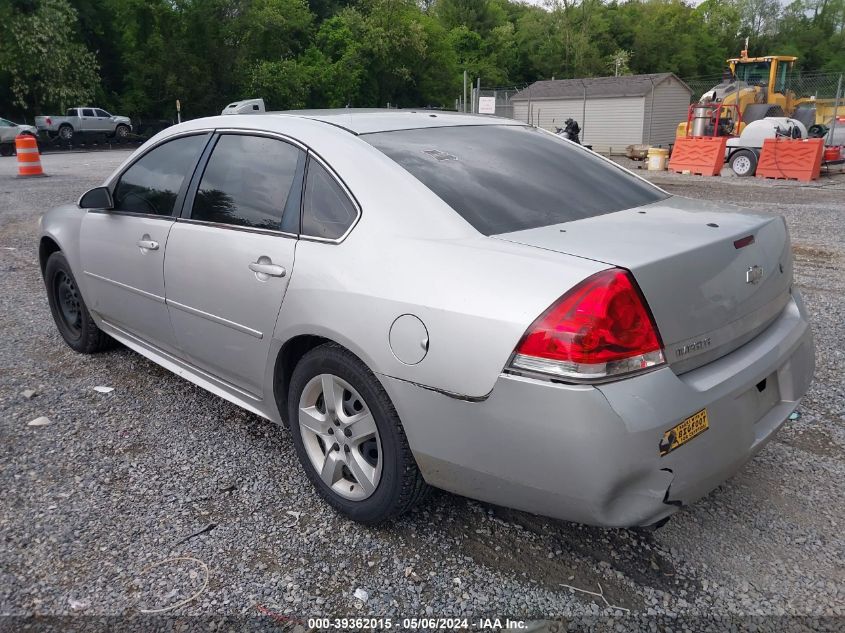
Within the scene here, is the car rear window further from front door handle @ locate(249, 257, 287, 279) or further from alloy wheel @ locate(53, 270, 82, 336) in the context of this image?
alloy wheel @ locate(53, 270, 82, 336)

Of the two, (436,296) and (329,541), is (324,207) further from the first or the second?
(329,541)

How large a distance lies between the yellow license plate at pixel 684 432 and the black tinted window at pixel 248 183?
1.71 metres

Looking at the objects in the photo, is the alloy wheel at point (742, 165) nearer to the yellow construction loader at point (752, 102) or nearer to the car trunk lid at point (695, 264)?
the yellow construction loader at point (752, 102)

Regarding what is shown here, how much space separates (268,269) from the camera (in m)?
2.85

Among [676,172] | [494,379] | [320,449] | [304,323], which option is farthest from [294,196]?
[676,172]

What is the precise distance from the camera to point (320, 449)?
2.88 metres

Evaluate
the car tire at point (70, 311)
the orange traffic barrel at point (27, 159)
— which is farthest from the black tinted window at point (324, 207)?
the orange traffic barrel at point (27, 159)

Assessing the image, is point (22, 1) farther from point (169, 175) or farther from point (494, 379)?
point (494, 379)

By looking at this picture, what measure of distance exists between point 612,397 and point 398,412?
0.75 metres

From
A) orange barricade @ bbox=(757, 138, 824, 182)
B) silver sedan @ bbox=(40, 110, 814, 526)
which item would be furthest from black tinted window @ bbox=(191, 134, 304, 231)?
orange barricade @ bbox=(757, 138, 824, 182)

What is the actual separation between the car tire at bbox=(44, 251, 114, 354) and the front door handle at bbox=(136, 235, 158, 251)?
1119 millimetres

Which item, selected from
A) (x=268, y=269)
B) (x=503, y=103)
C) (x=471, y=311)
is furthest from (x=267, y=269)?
(x=503, y=103)

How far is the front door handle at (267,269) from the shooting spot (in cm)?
279

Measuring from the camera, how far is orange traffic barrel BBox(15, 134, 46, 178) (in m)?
18.1
